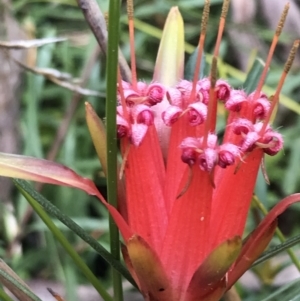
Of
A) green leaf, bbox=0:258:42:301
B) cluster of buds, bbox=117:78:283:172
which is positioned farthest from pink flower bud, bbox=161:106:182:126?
green leaf, bbox=0:258:42:301

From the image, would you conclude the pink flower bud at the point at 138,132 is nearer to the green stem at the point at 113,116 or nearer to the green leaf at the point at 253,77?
the green stem at the point at 113,116

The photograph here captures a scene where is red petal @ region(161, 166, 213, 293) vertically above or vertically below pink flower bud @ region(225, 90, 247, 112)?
below

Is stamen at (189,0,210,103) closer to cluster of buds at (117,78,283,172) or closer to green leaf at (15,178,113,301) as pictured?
cluster of buds at (117,78,283,172)

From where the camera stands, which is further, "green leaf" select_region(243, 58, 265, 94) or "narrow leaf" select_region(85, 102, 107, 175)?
"green leaf" select_region(243, 58, 265, 94)

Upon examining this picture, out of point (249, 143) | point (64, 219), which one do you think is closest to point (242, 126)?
point (249, 143)

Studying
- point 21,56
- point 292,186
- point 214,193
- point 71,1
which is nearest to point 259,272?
point 292,186

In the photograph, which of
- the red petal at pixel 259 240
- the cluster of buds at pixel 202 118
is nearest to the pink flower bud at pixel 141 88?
the cluster of buds at pixel 202 118

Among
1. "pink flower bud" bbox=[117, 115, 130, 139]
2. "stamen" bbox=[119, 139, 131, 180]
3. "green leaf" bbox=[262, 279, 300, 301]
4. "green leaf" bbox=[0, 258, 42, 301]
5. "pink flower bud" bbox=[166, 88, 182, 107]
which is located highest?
"pink flower bud" bbox=[166, 88, 182, 107]

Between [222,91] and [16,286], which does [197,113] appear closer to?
[222,91]

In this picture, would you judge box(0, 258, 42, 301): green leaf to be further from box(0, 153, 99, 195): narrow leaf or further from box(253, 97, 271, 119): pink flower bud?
box(253, 97, 271, 119): pink flower bud
